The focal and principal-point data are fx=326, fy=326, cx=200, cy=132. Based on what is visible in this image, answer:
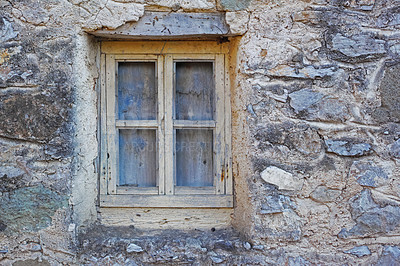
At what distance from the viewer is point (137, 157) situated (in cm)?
193

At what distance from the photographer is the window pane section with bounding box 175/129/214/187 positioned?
1.93m

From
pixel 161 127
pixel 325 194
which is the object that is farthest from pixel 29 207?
pixel 325 194

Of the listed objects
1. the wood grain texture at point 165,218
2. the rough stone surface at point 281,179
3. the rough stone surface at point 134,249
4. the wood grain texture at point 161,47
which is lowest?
the rough stone surface at point 134,249

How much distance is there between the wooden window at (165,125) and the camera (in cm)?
188

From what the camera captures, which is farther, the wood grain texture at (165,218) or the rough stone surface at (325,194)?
the wood grain texture at (165,218)

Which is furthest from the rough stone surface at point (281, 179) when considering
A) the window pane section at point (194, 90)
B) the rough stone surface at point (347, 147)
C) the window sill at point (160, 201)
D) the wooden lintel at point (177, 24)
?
the wooden lintel at point (177, 24)

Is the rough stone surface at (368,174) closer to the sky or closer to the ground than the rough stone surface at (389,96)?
closer to the ground

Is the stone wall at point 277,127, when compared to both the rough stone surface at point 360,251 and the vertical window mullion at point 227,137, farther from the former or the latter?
the vertical window mullion at point 227,137

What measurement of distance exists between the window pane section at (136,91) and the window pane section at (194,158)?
0.24 metres

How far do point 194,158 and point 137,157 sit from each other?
1.11 ft

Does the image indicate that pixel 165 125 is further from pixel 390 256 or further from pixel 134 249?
pixel 390 256

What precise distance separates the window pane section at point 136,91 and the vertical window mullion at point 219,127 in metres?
0.37

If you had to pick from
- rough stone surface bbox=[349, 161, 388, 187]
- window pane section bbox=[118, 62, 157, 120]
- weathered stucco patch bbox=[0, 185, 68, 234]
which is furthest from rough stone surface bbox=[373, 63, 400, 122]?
weathered stucco patch bbox=[0, 185, 68, 234]

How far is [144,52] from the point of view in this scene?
6.18 ft
